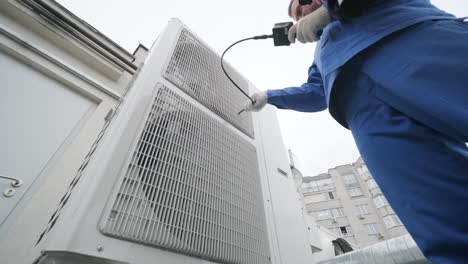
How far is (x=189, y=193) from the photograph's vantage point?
76 centimetres

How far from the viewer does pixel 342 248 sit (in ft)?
5.70

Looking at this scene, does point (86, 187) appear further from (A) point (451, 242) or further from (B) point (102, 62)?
(B) point (102, 62)

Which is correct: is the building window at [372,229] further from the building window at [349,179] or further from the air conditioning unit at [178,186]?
the air conditioning unit at [178,186]

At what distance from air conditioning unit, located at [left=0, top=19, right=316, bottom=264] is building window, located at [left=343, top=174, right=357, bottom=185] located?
15.8 metres

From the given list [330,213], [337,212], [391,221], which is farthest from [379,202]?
[330,213]

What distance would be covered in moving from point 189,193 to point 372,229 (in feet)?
49.6

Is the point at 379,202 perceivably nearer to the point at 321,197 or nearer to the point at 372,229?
the point at 372,229

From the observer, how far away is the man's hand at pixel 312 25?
843 mm

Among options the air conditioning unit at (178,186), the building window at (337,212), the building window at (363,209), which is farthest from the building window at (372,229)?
the air conditioning unit at (178,186)

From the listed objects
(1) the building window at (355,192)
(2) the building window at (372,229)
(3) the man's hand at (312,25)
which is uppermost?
(1) the building window at (355,192)

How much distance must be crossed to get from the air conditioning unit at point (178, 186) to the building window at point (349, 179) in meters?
15.8

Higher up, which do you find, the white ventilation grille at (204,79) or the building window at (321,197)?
the building window at (321,197)

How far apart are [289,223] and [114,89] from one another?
1441 mm

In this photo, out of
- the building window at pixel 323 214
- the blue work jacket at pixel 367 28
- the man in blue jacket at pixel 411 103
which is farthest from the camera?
the building window at pixel 323 214
